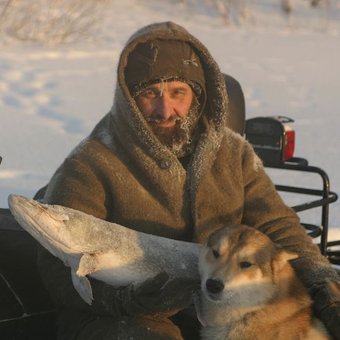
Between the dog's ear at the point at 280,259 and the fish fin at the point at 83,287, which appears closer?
the fish fin at the point at 83,287

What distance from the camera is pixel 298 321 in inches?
109

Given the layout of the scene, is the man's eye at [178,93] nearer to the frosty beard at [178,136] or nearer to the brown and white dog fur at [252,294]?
the frosty beard at [178,136]

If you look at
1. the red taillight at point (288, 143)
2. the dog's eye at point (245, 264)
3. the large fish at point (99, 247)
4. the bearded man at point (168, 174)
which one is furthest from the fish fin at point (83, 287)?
the red taillight at point (288, 143)

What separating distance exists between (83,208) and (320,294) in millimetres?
908

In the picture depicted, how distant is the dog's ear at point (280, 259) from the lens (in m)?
2.76

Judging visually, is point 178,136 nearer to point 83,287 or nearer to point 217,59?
point 83,287

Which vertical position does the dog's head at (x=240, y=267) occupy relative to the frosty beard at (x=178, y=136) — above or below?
below

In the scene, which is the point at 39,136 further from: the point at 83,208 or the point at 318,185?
the point at 83,208

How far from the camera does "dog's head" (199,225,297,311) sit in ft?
8.74

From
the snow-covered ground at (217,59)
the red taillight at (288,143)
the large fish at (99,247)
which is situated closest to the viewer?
the large fish at (99,247)

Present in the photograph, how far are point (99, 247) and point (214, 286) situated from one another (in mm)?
402

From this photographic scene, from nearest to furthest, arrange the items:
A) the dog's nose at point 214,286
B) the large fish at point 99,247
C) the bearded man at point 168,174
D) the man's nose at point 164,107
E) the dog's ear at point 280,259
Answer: the large fish at point 99,247 < the dog's nose at point 214,286 < the dog's ear at point 280,259 < the bearded man at point 168,174 < the man's nose at point 164,107

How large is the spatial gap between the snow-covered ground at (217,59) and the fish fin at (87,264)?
3.40 meters

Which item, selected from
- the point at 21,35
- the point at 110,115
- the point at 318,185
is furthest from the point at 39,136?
the point at 110,115
